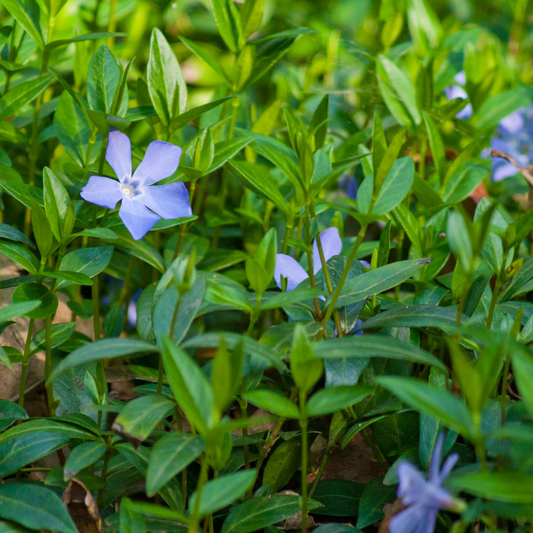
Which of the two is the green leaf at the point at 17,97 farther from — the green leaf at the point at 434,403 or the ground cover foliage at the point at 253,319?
the green leaf at the point at 434,403

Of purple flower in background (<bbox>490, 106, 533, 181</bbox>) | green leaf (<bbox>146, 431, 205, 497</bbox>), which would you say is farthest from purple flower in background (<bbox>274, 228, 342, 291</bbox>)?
purple flower in background (<bbox>490, 106, 533, 181</bbox>)

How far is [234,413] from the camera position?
3.68ft

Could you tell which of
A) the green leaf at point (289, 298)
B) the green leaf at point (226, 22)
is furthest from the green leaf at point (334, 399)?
the green leaf at point (226, 22)

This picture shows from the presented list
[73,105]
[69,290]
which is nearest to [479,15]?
[73,105]

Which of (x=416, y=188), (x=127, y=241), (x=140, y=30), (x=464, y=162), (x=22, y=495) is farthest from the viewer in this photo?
(x=140, y=30)

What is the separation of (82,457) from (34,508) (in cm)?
8

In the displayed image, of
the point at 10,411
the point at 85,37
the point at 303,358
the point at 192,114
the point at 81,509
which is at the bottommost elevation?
the point at 81,509

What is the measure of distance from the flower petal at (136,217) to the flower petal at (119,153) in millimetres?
49

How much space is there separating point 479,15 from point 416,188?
2.32m

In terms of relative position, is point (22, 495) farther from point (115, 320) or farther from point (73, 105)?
point (73, 105)

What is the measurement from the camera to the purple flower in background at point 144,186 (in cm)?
88

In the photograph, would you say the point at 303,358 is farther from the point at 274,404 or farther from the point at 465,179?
the point at 465,179

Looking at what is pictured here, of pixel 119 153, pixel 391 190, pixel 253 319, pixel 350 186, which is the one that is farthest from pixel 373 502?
pixel 350 186

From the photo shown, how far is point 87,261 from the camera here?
91 centimetres
